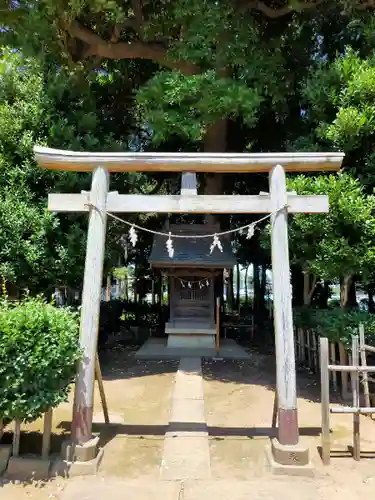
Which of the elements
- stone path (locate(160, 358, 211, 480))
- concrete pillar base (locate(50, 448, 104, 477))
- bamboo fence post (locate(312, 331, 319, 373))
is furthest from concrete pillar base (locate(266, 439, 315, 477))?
bamboo fence post (locate(312, 331, 319, 373))

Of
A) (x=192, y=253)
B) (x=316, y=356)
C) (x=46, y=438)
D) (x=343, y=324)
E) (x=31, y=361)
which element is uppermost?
(x=192, y=253)

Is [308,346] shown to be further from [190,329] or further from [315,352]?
[190,329]

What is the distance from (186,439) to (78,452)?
4.97ft

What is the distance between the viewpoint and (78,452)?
5.04 metres

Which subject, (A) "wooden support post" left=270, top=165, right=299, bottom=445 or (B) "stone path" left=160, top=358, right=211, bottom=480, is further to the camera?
(A) "wooden support post" left=270, top=165, right=299, bottom=445

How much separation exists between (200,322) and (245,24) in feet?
29.6

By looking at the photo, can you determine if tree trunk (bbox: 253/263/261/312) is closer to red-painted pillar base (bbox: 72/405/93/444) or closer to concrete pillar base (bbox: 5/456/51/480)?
red-painted pillar base (bbox: 72/405/93/444)

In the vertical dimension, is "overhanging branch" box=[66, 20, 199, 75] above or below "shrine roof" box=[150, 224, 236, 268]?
above

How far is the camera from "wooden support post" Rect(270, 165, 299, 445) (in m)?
5.24

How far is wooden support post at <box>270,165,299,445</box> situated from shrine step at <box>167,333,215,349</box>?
27.9 ft

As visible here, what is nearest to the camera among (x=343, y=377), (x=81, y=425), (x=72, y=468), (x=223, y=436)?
(x=72, y=468)

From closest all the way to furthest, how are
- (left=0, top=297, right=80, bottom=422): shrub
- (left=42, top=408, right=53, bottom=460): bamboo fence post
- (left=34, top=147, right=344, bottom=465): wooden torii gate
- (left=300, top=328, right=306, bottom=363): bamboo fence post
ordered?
(left=0, top=297, right=80, bottom=422): shrub, (left=42, top=408, right=53, bottom=460): bamboo fence post, (left=34, top=147, right=344, bottom=465): wooden torii gate, (left=300, top=328, right=306, bottom=363): bamboo fence post

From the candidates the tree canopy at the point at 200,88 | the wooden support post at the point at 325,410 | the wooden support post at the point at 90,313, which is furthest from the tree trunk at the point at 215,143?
the wooden support post at the point at 325,410

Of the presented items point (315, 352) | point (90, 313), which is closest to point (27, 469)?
point (90, 313)
